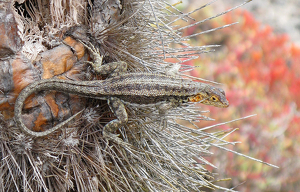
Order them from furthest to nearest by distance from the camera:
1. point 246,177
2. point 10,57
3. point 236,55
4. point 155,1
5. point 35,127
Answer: point 236,55 < point 246,177 < point 155,1 < point 35,127 < point 10,57

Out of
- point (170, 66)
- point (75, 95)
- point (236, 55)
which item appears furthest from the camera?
point (236, 55)

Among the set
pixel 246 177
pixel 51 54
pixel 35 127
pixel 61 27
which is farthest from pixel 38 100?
pixel 246 177

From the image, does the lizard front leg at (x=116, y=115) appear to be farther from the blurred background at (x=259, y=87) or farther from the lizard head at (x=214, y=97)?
the blurred background at (x=259, y=87)

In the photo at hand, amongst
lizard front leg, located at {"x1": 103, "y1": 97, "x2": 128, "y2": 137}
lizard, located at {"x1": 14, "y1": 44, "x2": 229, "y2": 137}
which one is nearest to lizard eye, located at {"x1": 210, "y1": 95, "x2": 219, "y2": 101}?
lizard, located at {"x1": 14, "y1": 44, "x2": 229, "y2": 137}

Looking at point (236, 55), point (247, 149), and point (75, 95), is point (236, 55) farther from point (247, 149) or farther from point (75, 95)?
point (75, 95)

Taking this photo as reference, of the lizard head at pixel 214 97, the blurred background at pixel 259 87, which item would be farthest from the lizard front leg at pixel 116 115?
the blurred background at pixel 259 87

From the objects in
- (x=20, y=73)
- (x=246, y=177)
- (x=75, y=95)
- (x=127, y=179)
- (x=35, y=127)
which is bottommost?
(x=246, y=177)

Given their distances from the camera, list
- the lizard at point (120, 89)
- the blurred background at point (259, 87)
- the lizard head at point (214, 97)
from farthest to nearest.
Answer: the blurred background at point (259, 87)
the lizard head at point (214, 97)
the lizard at point (120, 89)

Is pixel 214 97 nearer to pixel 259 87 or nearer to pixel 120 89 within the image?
pixel 120 89
